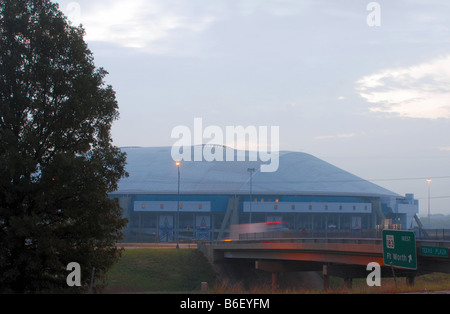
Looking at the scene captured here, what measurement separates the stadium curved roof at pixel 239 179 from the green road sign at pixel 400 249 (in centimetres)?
9316

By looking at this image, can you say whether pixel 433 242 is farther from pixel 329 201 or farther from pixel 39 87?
pixel 329 201

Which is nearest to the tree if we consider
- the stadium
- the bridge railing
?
the bridge railing

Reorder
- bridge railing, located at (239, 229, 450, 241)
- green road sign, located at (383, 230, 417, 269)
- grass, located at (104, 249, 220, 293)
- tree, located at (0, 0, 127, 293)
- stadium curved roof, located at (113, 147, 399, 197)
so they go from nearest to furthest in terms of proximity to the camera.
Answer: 1. tree, located at (0, 0, 127, 293)
2. green road sign, located at (383, 230, 417, 269)
3. bridge railing, located at (239, 229, 450, 241)
4. grass, located at (104, 249, 220, 293)
5. stadium curved roof, located at (113, 147, 399, 197)

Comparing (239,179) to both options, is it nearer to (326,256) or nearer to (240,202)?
(240,202)

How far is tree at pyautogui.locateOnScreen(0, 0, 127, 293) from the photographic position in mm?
23781

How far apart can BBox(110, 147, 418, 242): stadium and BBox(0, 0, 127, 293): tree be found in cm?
8886

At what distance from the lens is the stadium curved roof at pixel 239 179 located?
125500mm

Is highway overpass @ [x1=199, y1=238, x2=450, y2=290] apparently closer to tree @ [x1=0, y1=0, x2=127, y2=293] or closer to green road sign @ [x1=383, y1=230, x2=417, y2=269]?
green road sign @ [x1=383, y1=230, x2=417, y2=269]

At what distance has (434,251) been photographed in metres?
33.6

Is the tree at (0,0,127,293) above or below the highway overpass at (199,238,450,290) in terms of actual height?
above

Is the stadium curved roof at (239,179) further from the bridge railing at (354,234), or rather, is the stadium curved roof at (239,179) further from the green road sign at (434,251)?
the green road sign at (434,251)

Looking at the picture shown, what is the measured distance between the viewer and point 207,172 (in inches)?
5349
